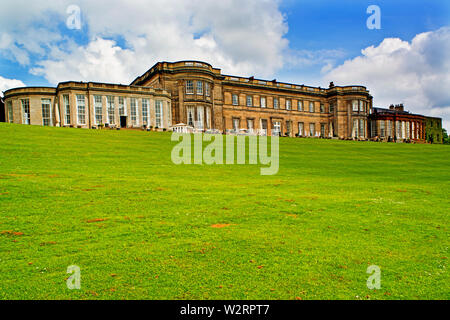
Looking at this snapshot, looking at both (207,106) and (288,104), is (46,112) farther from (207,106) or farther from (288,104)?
(288,104)

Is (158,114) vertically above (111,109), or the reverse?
(111,109)

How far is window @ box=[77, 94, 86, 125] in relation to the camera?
131ft

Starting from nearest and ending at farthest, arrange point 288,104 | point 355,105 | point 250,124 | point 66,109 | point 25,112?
point 66,109 < point 25,112 < point 250,124 < point 288,104 < point 355,105

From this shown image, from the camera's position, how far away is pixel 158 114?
43.1 m

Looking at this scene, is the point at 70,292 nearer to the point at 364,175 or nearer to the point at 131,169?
the point at 131,169

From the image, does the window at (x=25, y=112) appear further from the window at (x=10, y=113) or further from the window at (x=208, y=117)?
the window at (x=208, y=117)

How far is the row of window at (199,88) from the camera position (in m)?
46.7

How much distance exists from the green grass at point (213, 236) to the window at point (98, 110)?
2865 cm

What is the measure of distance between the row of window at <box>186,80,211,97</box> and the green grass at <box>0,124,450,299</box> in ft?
115

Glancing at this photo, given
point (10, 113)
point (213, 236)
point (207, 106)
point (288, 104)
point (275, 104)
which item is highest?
point (288, 104)

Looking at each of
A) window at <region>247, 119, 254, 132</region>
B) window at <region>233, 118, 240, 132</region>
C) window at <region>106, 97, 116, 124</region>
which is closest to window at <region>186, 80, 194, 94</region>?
window at <region>233, 118, 240, 132</region>

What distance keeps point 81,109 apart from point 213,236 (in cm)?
4050

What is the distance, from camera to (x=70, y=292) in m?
4.16

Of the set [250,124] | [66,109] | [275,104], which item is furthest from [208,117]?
[66,109]
